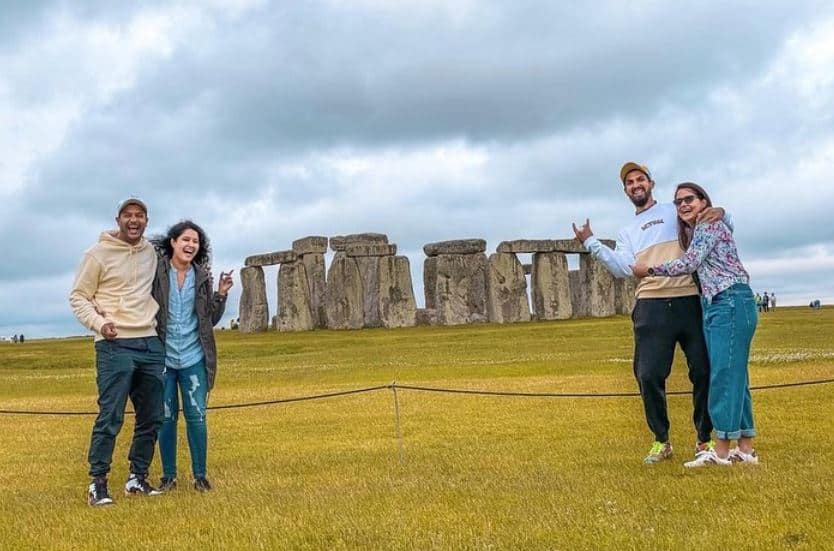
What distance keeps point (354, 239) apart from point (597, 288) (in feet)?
35.1

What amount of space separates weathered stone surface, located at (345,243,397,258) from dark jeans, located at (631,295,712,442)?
30.4 meters

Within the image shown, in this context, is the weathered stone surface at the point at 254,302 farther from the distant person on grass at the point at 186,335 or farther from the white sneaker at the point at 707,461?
the white sneaker at the point at 707,461

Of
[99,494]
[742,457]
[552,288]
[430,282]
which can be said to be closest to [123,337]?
[99,494]

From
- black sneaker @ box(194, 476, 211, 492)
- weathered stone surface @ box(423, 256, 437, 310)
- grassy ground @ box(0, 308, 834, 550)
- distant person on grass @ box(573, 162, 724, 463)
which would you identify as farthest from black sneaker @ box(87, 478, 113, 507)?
weathered stone surface @ box(423, 256, 437, 310)

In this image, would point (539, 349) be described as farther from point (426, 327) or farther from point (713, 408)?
point (713, 408)

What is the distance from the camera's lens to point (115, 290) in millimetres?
6531

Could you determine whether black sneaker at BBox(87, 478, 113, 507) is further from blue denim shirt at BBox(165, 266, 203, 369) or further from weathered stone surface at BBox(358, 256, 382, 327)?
weathered stone surface at BBox(358, 256, 382, 327)

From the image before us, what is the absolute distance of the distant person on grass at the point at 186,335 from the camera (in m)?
6.71

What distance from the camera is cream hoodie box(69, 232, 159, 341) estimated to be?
21.2ft

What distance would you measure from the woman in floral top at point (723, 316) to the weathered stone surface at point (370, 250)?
30.7 metres

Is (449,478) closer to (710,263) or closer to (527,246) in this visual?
(710,263)

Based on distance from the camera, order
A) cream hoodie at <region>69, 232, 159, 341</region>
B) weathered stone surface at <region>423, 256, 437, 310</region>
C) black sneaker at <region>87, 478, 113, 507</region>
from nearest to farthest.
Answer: black sneaker at <region>87, 478, 113, 507</region>, cream hoodie at <region>69, 232, 159, 341</region>, weathered stone surface at <region>423, 256, 437, 310</region>

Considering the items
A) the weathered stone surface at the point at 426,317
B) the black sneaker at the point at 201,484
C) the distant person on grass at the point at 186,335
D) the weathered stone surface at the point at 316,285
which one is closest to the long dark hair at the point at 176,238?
the distant person on grass at the point at 186,335

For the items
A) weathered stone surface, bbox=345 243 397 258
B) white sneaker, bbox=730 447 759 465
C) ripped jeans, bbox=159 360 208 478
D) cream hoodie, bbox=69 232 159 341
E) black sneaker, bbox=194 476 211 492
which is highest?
weathered stone surface, bbox=345 243 397 258
